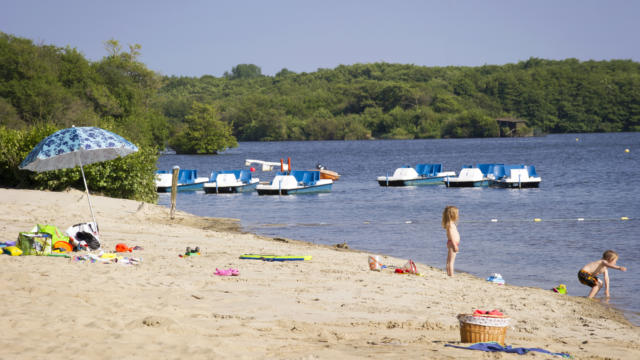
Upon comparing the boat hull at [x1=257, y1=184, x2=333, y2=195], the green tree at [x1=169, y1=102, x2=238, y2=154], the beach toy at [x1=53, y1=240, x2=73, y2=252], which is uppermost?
the green tree at [x1=169, y1=102, x2=238, y2=154]

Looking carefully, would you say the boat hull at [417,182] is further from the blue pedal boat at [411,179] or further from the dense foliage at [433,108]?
the dense foliage at [433,108]

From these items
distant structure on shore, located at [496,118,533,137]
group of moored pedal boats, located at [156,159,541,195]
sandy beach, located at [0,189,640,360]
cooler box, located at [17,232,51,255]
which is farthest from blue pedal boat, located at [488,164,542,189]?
distant structure on shore, located at [496,118,533,137]

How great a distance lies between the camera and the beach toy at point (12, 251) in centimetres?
1126

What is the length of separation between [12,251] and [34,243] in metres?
0.37

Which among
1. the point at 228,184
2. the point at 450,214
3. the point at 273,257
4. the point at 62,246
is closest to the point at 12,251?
the point at 62,246

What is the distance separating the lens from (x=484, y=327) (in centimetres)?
704

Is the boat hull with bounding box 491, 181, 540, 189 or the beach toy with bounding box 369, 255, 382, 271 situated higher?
the boat hull with bounding box 491, 181, 540, 189

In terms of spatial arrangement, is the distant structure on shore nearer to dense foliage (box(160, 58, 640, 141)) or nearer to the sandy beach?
dense foliage (box(160, 58, 640, 141))

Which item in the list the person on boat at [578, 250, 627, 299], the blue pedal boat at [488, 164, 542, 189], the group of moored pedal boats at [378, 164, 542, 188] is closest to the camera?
the person on boat at [578, 250, 627, 299]

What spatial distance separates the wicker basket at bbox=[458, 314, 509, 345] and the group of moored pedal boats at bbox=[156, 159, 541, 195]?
29975 millimetres

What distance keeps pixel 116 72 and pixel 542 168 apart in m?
48.1

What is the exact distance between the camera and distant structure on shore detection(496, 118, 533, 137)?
171875 millimetres

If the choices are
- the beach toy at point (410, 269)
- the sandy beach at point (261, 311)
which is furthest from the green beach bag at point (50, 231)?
the beach toy at point (410, 269)

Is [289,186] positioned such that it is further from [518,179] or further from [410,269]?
[410,269]
